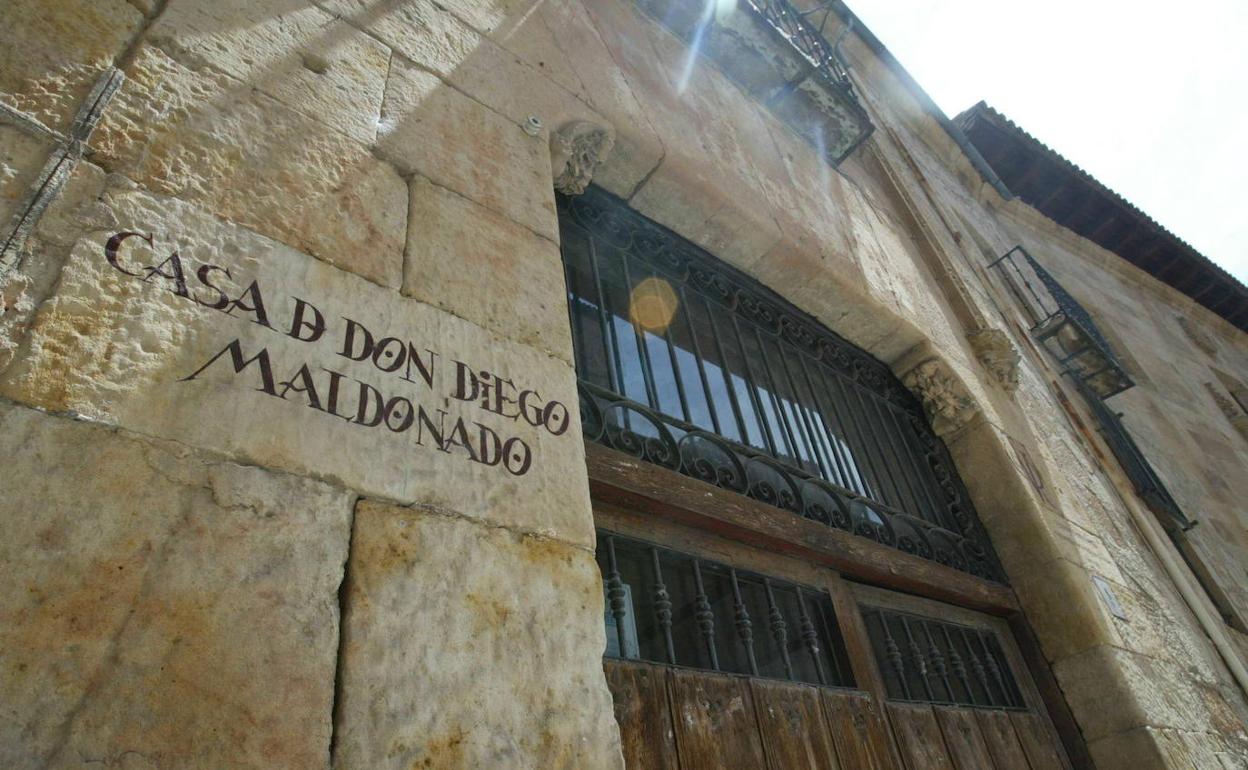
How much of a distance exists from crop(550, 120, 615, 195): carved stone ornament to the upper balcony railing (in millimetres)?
1194

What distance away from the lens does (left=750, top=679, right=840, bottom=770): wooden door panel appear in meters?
1.79

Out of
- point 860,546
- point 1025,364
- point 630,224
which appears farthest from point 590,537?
point 1025,364

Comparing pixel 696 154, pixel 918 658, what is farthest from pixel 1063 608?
pixel 696 154

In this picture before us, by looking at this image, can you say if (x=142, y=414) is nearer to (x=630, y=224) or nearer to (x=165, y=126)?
(x=165, y=126)

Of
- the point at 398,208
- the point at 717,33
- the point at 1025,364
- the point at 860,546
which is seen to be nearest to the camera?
the point at 398,208

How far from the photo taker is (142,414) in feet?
3.11

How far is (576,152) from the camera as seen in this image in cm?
241

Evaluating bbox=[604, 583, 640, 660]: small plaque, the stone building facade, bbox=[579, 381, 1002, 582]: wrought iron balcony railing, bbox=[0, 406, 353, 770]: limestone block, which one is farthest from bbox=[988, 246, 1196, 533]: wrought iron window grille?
bbox=[0, 406, 353, 770]: limestone block

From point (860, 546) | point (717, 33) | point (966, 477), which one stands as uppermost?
point (717, 33)

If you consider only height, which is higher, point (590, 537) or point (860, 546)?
point (860, 546)

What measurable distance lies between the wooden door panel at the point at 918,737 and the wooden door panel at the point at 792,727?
1.12ft

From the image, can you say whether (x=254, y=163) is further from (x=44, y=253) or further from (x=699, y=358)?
(x=699, y=358)

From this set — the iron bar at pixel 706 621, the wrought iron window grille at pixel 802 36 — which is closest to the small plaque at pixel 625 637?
the iron bar at pixel 706 621

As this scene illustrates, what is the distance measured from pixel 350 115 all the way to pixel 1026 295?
20.4 feet
